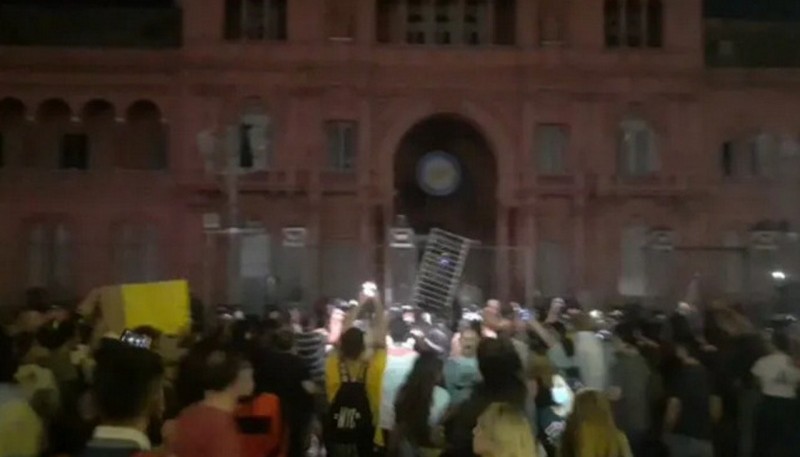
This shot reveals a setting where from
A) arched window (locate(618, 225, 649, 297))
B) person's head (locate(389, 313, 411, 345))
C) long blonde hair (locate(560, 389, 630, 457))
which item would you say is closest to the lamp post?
arched window (locate(618, 225, 649, 297))

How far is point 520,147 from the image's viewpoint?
2619 cm

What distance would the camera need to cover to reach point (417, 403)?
23.4ft

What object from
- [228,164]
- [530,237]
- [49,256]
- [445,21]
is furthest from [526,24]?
[49,256]

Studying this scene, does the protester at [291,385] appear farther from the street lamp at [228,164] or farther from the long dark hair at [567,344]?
the street lamp at [228,164]

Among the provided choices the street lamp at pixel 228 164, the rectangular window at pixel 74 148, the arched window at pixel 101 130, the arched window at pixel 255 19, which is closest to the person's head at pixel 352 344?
the street lamp at pixel 228 164

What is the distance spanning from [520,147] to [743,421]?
17.3m

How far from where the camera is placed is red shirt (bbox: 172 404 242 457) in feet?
14.9

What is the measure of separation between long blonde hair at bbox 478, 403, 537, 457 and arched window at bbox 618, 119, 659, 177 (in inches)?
866

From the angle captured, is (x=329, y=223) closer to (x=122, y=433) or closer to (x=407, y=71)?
(x=407, y=71)

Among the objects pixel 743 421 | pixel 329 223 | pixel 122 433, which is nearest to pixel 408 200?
pixel 329 223

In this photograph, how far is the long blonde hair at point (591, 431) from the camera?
19.1 feet

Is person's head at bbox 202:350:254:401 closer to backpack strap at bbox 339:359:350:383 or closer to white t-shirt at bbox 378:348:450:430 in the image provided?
white t-shirt at bbox 378:348:450:430

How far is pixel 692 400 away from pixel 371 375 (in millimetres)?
2463

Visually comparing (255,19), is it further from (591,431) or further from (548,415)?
(591,431)
